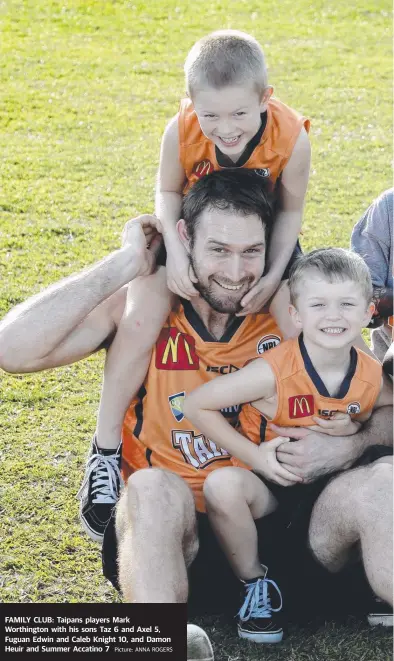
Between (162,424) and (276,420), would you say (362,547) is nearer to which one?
(276,420)

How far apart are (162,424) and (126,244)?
712 mm

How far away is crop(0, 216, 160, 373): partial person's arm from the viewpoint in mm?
3867

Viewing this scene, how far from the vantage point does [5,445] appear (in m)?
5.23

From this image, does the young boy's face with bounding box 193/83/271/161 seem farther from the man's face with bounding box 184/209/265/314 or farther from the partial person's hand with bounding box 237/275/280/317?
the partial person's hand with bounding box 237/275/280/317

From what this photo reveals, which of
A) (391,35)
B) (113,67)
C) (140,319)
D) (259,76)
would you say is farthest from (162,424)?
(391,35)

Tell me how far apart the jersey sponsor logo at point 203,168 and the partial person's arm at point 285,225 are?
31 cm

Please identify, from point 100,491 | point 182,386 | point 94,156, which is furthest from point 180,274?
point 94,156

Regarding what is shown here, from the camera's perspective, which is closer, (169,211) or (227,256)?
(227,256)

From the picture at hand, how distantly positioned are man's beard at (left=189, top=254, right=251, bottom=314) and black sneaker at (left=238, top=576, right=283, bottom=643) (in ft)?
3.30

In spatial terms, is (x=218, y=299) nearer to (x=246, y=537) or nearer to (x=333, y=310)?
(x=333, y=310)

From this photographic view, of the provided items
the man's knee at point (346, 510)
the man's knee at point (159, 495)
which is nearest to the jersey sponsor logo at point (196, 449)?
the man's knee at point (159, 495)

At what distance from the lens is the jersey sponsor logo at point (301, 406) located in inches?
147

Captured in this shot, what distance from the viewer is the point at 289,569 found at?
12.6ft

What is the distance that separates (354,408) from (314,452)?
0.73ft
